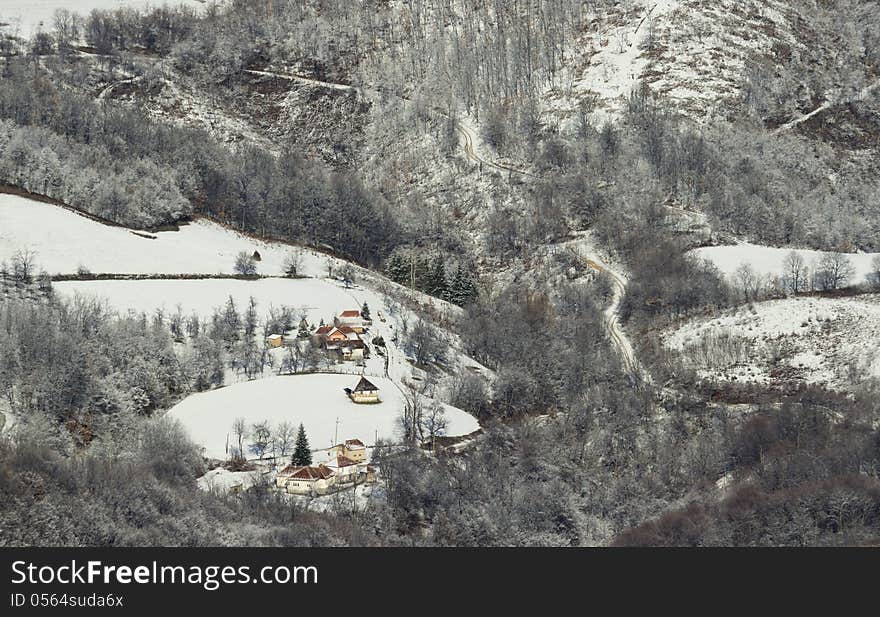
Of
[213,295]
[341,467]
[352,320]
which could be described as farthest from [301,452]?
[213,295]

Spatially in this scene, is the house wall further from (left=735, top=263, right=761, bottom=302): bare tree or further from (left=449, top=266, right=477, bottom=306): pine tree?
(left=449, top=266, right=477, bottom=306): pine tree

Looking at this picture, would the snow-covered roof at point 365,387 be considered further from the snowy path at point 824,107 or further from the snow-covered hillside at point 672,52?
the snowy path at point 824,107

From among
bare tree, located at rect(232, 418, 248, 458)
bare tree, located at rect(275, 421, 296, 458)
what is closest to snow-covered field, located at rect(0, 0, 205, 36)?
bare tree, located at rect(232, 418, 248, 458)

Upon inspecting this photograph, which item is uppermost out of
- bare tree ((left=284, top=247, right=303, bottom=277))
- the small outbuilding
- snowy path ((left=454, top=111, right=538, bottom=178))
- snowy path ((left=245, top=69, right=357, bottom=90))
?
snowy path ((left=245, top=69, right=357, bottom=90))

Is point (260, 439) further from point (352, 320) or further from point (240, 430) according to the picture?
point (352, 320)

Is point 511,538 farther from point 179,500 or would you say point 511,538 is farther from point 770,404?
point 770,404

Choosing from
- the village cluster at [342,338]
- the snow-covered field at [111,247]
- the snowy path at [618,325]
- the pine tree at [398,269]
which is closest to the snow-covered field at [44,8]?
the snow-covered field at [111,247]
